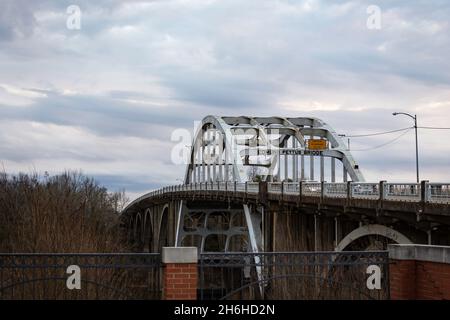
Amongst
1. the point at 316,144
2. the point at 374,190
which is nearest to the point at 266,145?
the point at 316,144

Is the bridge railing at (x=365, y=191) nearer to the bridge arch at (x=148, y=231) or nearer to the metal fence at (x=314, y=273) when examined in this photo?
the metal fence at (x=314, y=273)

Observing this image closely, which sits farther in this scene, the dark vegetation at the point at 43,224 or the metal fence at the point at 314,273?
the dark vegetation at the point at 43,224

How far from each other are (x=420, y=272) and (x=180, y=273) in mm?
4893

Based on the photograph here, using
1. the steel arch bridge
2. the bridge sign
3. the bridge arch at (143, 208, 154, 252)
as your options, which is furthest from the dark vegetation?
the bridge arch at (143, 208, 154, 252)

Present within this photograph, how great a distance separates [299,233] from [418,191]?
49.6ft

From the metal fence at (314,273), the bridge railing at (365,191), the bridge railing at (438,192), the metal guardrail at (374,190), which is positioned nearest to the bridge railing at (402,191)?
the metal guardrail at (374,190)

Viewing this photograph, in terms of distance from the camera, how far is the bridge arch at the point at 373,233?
86.0 ft

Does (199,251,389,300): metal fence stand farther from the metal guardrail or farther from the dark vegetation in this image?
the dark vegetation

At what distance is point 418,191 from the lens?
2380cm

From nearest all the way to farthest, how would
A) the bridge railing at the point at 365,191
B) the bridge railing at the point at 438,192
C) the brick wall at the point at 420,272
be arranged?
the brick wall at the point at 420,272 → the bridge railing at the point at 438,192 → the bridge railing at the point at 365,191

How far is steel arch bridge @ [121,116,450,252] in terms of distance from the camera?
2506cm

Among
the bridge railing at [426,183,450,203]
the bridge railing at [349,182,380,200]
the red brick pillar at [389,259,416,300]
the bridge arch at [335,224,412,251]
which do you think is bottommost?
the red brick pillar at [389,259,416,300]

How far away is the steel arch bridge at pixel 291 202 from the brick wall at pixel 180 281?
33.5 ft
